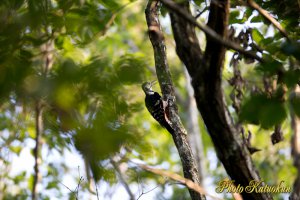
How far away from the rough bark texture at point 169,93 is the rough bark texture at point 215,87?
1254mm

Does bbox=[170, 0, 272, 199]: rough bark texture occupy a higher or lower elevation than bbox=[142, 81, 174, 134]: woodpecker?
lower

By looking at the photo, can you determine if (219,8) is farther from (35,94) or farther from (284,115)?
(35,94)

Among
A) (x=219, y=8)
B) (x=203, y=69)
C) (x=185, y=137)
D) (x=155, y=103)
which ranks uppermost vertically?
(x=155, y=103)

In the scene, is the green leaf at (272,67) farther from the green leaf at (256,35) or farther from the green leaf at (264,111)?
the green leaf at (256,35)

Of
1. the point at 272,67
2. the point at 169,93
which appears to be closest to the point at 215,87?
the point at 272,67

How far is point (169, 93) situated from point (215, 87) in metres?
2.01

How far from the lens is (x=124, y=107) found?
179cm

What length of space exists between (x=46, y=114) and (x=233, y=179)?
3.66ft

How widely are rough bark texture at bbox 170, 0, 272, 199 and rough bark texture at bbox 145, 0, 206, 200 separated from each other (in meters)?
1.25

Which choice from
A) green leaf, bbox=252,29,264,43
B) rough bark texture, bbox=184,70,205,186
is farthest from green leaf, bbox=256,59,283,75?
rough bark texture, bbox=184,70,205,186

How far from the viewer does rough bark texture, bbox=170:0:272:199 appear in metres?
2.36

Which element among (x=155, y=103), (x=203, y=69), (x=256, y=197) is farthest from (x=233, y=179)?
(x=155, y=103)

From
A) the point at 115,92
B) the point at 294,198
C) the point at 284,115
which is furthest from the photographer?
the point at 294,198

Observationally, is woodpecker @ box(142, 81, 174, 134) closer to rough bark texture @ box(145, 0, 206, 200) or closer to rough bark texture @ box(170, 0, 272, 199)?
rough bark texture @ box(145, 0, 206, 200)
